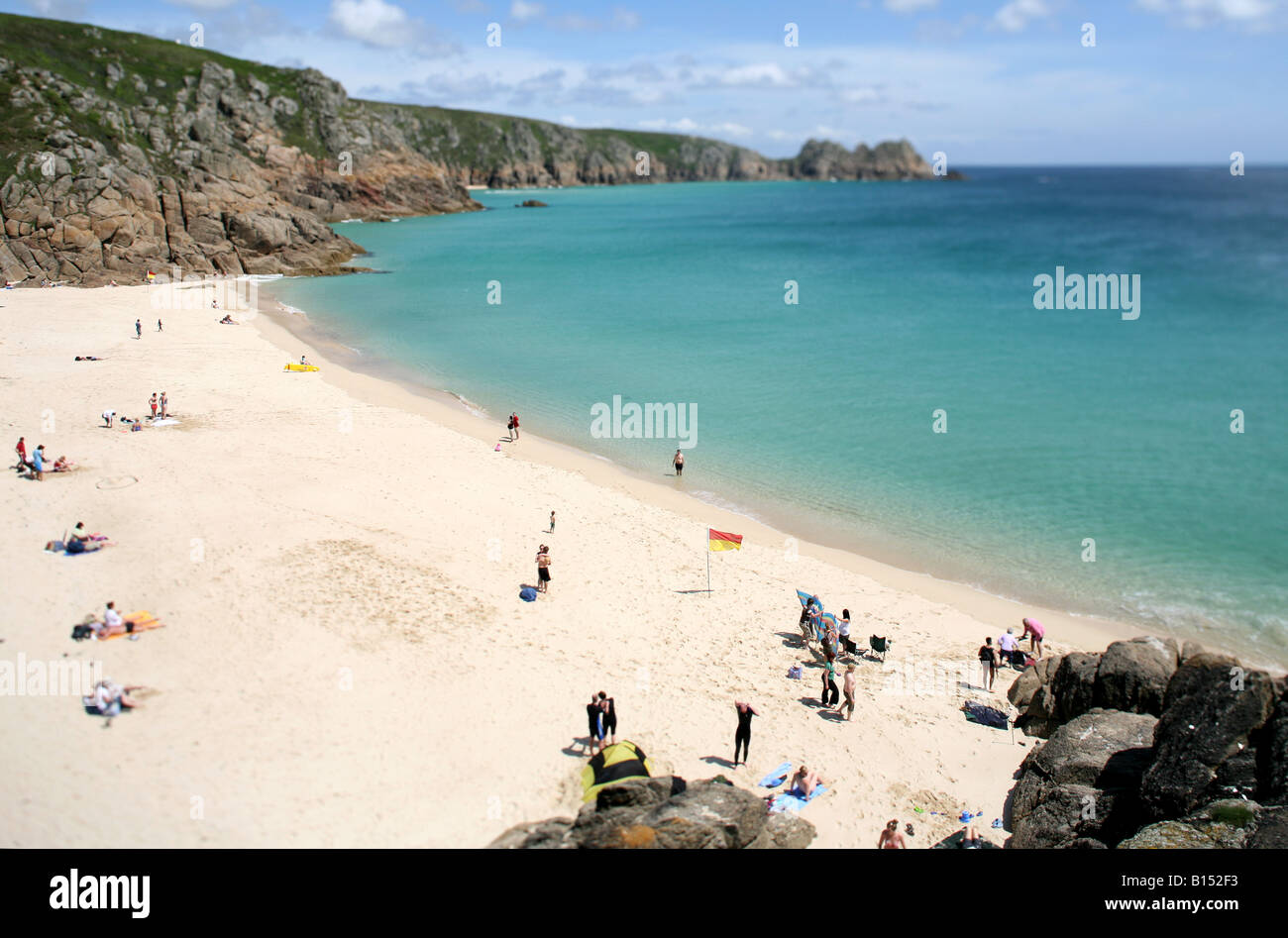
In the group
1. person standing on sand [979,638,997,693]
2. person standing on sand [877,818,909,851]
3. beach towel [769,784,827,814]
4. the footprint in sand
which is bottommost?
beach towel [769,784,827,814]

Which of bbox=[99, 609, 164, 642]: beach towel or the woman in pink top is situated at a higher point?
bbox=[99, 609, 164, 642]: beach towel

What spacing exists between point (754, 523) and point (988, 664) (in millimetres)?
8947

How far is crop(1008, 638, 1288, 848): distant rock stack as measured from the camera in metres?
9.83

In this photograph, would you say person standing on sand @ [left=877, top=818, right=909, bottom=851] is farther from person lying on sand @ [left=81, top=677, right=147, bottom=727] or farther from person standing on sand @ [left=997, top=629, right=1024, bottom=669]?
person lying on sand @ [left=81, top=677, right=147, bottom=727]

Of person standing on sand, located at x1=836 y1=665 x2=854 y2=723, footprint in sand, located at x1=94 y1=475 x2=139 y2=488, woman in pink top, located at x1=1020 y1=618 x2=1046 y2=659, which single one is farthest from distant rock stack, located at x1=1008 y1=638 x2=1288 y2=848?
footprint in sand, located at x1=94 y1=475 x2=139 y2=488

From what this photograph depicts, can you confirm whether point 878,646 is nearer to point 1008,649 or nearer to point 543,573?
point 1008,649

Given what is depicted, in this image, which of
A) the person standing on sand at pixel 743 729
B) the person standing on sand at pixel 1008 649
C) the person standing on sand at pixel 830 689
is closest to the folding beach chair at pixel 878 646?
the person standing on sand at pixel 830 689

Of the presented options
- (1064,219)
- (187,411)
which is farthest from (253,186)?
(1064,219)

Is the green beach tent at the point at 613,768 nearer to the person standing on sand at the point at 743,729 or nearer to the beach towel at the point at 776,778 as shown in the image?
the person standing on sand at the point at 743,729

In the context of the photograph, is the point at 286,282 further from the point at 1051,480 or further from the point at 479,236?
the point at 1051,480

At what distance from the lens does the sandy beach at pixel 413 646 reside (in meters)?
11.4

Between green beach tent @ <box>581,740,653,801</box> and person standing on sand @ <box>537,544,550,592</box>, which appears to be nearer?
green beach tent @ <box>581,740,653,801</box>

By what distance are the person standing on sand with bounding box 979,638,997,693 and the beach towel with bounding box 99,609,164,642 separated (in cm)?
1575
